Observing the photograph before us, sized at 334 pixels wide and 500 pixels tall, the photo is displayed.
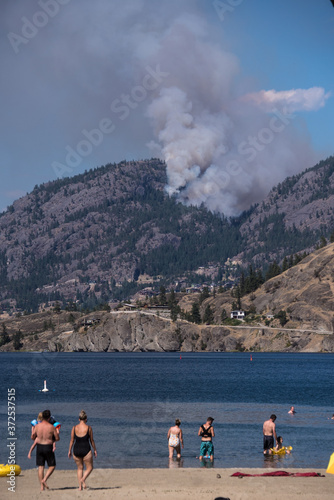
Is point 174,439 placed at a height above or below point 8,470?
above

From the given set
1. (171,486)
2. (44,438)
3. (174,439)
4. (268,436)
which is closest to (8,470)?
(171,486)

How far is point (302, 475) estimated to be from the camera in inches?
1556

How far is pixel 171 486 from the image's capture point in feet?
120

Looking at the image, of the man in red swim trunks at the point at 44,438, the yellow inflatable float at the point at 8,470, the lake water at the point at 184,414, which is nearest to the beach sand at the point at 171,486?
the yellow inflatable float at the point at 8,470

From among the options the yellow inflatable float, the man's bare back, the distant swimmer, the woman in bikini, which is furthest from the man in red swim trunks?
the distant swimmer

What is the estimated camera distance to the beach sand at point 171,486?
1324 inches

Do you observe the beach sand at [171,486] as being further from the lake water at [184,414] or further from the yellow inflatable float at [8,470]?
the lake water at [184,414]

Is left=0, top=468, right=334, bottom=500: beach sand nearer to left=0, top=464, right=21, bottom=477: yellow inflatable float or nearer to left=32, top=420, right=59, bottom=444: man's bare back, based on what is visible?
left=0, top=464, right=21, bottom=477: yellow inflatable float

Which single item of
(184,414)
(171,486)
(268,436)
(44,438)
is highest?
(184,414)

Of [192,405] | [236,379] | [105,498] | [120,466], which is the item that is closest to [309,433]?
[120,466]

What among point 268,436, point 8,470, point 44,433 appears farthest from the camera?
point 268,436

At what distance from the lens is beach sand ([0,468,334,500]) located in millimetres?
33625

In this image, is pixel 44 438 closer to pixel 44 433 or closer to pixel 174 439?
pixel 44 433

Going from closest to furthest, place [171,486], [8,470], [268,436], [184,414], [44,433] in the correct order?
[44,433] < [171,486] < [8,470] < [268,436] < [184,414]
